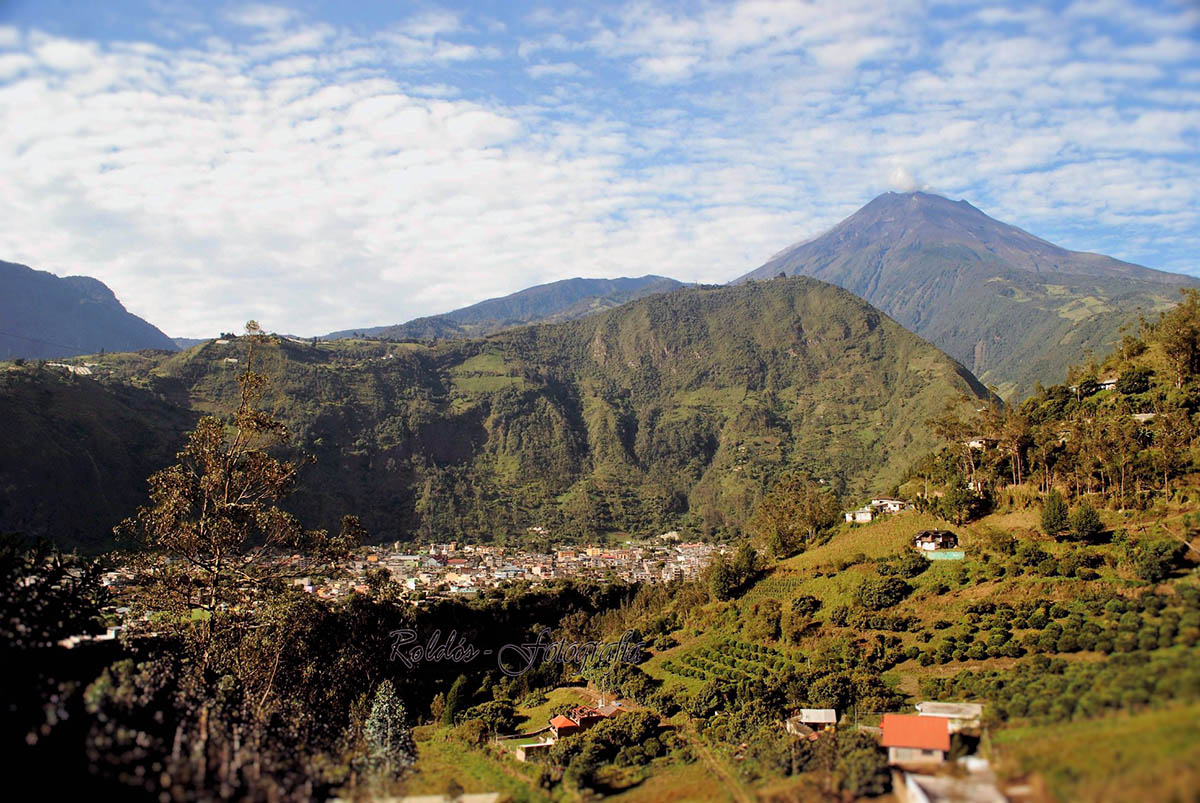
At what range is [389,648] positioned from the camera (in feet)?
103

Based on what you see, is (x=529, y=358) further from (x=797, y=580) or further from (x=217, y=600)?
(x=217, y=600)

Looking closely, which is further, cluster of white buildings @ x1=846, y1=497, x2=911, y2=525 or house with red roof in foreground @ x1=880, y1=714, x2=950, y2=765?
cluster of white buildings @ x1=846, y1=497, x2=911, y2=525

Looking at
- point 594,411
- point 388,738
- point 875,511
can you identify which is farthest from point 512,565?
point 594,411

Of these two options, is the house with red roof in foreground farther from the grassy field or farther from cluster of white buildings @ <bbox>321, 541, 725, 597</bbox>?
cluster of white buildings @ <bbox>321, 541, 725, 597</bbox>

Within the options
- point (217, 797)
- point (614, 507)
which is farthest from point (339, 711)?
point (614, 507)

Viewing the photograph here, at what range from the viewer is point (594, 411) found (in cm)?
14800

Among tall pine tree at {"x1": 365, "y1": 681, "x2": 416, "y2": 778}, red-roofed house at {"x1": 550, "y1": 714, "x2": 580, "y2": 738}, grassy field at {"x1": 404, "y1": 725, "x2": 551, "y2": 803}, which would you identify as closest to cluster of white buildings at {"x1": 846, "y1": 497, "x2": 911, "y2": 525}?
red-roofed house at {"x1": 550, "y1": 714, "x2": 580, "y2": 738}

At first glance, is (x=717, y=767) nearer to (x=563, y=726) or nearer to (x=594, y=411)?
(x=563, y=726)

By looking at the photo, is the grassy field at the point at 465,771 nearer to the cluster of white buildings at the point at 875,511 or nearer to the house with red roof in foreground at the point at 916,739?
the house with red roof in foreground at the point at 916,739

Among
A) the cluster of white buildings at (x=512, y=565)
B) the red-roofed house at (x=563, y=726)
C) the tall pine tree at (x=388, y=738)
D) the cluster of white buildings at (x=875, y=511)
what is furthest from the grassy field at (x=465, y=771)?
the cluster of white buildings at (x=875, y=511)

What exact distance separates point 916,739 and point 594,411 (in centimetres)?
13484

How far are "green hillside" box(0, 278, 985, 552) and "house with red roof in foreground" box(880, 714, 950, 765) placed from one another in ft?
212

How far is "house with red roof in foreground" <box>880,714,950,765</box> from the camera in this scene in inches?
501

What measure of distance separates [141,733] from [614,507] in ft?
335
